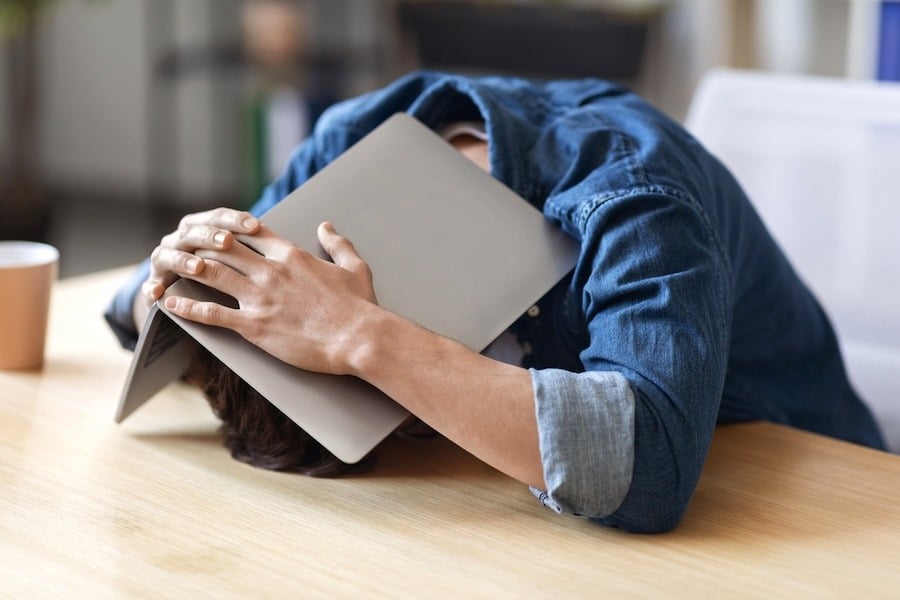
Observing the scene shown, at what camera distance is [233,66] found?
3.99m

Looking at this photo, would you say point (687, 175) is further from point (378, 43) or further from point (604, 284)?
point (378, 43)

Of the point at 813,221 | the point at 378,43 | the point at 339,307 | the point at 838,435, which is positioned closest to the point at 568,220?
the point at 339,307

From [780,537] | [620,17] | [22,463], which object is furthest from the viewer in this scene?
[620,17]

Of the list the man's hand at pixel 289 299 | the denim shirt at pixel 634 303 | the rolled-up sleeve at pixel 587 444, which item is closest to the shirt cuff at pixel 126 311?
the denim shirt at pixel 634 303

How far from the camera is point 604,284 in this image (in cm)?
89

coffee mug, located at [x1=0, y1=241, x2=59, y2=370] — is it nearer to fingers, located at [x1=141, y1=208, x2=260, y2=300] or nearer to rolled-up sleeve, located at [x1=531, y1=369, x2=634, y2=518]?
fingers, located at [x1=141, y1=208, x2=260, y2=300]

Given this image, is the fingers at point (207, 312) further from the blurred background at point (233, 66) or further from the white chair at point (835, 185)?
the blurred background at point (233, 66)

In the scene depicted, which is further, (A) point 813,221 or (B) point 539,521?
(A) point 813,221

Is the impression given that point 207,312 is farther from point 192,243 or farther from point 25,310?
point 25,310

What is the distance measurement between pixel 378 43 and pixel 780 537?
323cm

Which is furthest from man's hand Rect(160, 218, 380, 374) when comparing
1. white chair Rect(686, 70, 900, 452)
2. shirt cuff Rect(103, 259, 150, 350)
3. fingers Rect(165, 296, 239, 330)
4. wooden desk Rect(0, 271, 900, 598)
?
white chair Rect(686, 70, 900, 452)

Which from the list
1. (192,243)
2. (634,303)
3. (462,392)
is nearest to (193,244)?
(192,243)

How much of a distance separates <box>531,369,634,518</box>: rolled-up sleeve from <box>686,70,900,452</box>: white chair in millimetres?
717

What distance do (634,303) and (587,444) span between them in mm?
129
